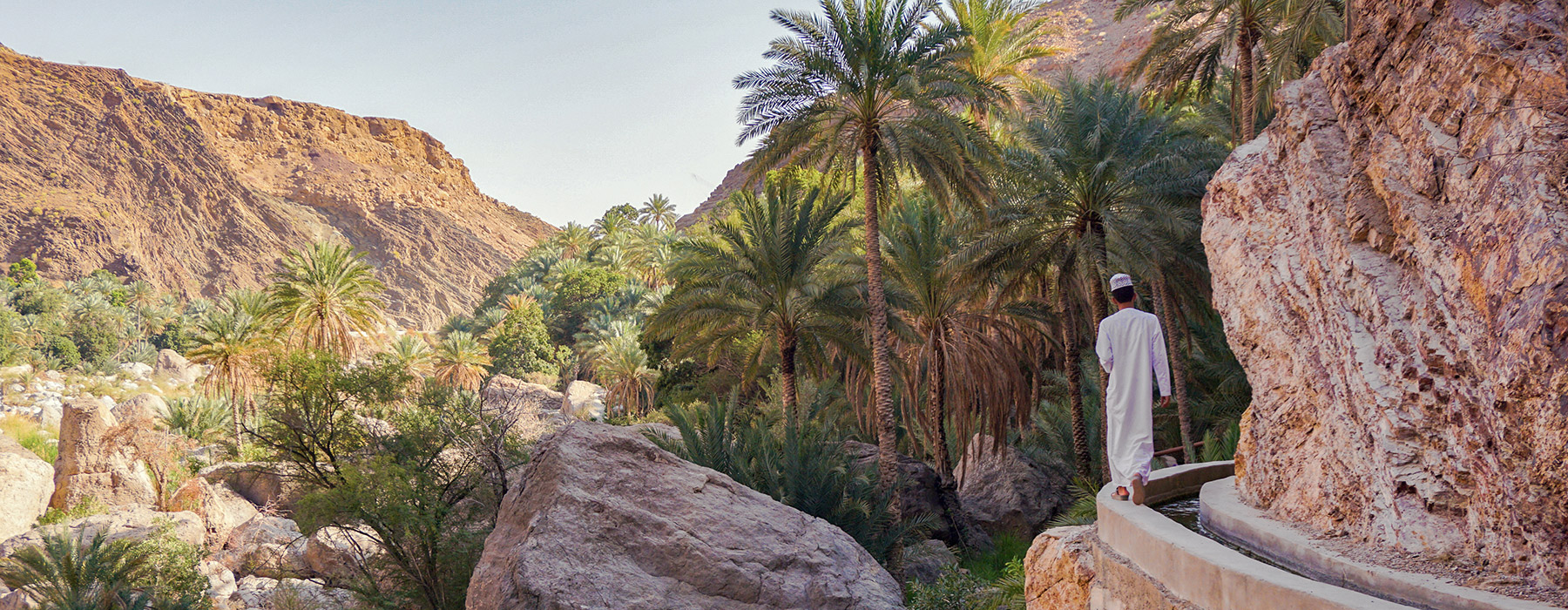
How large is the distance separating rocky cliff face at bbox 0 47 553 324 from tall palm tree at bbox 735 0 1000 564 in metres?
99.2

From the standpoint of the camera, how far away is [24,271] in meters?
81.4

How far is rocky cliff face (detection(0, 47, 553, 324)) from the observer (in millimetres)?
92375

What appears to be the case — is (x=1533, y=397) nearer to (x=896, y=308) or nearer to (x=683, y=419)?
(x=683, y=419)

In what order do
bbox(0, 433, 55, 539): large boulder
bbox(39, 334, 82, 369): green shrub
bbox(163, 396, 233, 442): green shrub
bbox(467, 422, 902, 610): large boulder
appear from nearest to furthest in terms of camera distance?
bbox(467, 422, 902, 610): large boulder → bbox(0, 433, 55, 539): large boulder → bbox(163, 396, 233, 442): green shrub → bbox(39, 334, 82, 369): green shrub

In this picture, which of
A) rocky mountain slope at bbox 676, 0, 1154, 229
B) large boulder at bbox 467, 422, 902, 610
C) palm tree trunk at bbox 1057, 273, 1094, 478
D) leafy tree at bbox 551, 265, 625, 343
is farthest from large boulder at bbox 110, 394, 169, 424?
rocky mountain slope at bbox 676, 0, 1154, 229

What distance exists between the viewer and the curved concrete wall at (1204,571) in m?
3.12

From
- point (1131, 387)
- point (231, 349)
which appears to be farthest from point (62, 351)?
point (1131, 387)

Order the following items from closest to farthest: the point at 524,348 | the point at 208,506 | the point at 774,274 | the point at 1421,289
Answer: the point at 1421,289
the point at 774,274
the point at 208,506
the point at 524,348

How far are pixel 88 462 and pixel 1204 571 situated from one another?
1227 inches

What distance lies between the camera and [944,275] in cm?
1811

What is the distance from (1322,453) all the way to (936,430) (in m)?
14.3

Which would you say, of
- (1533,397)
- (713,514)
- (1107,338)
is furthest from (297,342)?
(1533,397)

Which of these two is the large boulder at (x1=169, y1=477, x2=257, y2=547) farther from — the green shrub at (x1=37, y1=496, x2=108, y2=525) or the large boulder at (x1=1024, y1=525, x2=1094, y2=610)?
the large boulder at (x1=1024, y1=525, x2=1094, y2=610)

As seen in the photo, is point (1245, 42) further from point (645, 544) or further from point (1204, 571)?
point (1204, 571)
